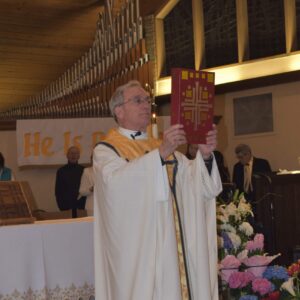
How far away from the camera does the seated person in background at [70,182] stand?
25.9 feet

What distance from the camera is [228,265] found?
12.6ft

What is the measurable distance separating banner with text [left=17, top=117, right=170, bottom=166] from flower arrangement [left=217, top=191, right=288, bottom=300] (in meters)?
4.36

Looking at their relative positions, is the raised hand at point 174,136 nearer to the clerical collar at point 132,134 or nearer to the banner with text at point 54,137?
the clerical collar at point 132,134

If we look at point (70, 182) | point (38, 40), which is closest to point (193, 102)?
point (70, 182)

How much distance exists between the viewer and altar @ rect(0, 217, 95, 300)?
13.1ft

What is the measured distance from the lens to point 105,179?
3498mm

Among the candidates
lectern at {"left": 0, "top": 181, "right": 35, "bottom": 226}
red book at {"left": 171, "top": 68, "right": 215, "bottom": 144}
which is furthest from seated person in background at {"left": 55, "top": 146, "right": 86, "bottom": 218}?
red book at {"left": 171, "top": 68, "right": 215, "bottom": 144}

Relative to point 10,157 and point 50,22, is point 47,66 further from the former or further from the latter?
point 10,157

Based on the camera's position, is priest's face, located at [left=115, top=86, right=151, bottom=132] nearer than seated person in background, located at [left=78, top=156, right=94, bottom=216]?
Yes

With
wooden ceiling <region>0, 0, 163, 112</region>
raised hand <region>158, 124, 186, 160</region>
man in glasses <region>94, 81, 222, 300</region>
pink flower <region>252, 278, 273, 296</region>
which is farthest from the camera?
wooden ceiling <region>0, 0, 163, 112</region>

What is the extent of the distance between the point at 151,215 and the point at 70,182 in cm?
458

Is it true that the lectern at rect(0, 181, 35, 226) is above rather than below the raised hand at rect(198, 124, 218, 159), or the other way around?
below

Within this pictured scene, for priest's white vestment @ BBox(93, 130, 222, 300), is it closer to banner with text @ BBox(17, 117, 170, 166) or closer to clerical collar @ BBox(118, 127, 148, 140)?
clerical collar @ BBox(118, 127, 148, 140)

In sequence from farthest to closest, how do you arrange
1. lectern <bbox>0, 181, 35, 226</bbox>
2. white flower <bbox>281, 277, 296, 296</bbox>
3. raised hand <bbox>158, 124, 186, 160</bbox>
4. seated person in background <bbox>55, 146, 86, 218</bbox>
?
seated person in background <bbox>55, 146, 86, 218</bbox> → lectern <bbox>0, 181, 35, 226</bbox> → white flower <bbox>281, 277, 296, 296</bbox> → raised hand <bbox>158, 124, 186, 160</bbox>
